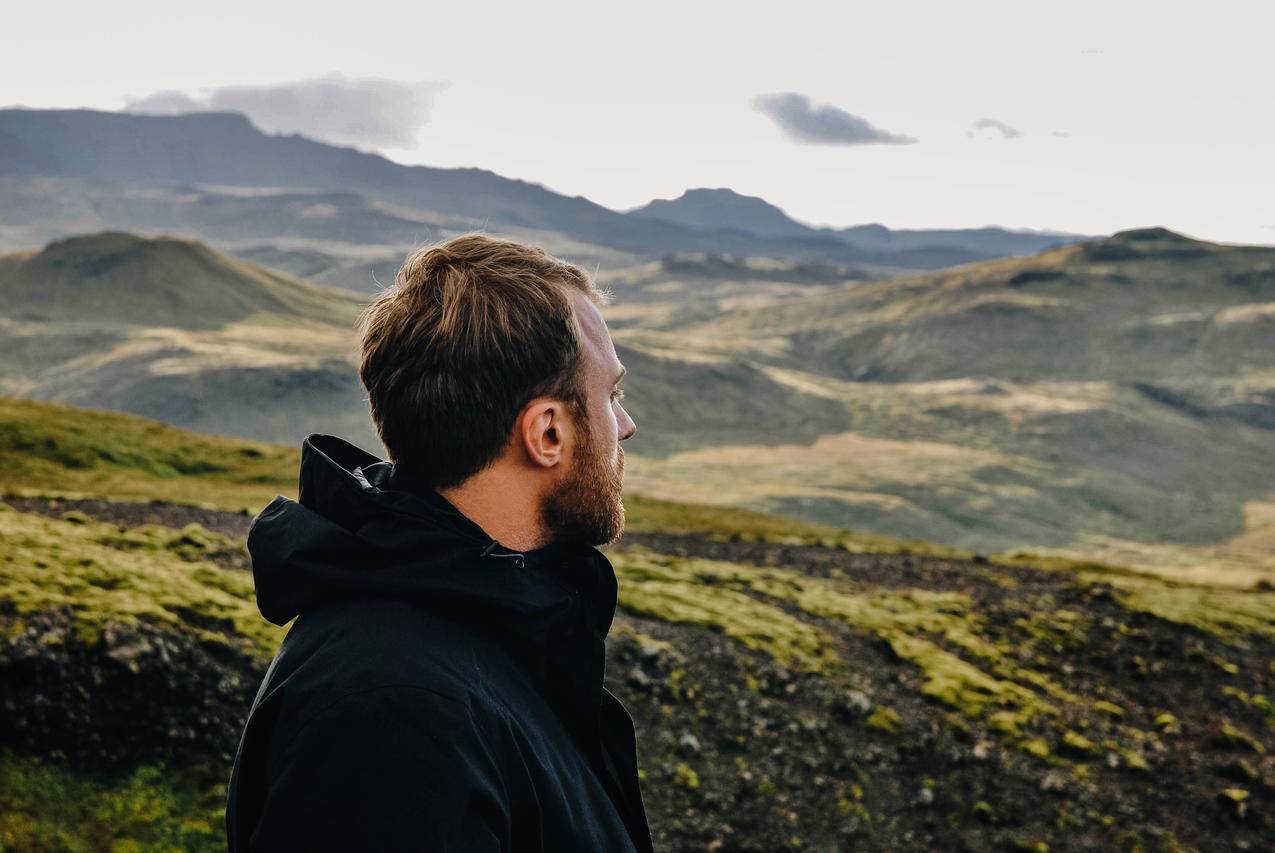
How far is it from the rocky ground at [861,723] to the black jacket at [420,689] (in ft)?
38.1

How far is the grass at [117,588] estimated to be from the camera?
45.6 ft

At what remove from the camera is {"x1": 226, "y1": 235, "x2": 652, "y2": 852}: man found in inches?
97.3

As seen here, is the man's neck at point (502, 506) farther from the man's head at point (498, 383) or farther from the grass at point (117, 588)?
the grass at point (117, 588)

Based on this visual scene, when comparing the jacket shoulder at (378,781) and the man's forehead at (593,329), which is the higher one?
the man's forehead at (593,329)

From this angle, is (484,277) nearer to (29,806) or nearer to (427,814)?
(427,814)

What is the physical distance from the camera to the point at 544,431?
11.3 ft

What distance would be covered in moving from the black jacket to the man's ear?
0.35 m

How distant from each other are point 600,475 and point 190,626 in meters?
14.3

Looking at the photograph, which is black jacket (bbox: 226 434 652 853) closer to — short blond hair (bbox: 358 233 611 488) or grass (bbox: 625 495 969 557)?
short blond hair (bbox: 358 233 611 488)

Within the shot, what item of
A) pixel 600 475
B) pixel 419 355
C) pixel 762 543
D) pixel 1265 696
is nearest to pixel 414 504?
pixel 419 355

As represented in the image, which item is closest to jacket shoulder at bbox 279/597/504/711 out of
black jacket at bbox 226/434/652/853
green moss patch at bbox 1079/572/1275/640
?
black jacket at bbox 226/434/652/853

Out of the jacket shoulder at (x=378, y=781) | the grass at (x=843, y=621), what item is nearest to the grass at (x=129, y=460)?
the grass at (x=843, y=621)

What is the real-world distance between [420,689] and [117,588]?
53.1 ft

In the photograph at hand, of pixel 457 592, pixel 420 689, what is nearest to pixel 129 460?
pixel 457 592
